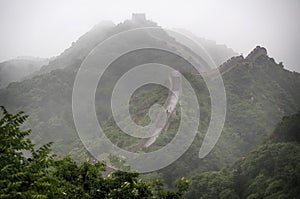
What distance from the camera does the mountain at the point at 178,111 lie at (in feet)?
138

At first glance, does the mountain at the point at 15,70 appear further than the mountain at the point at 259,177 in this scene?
Yes

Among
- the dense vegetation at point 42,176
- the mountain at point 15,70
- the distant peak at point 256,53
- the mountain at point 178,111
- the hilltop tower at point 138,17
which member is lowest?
the dense vegetation at point 42,176

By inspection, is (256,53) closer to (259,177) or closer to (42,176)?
(259,177)

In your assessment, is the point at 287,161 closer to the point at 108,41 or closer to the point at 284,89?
the point at 284,89

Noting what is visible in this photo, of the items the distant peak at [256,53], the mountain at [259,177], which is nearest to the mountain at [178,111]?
the distant peak at [256,53]

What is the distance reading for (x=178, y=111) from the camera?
4584cm

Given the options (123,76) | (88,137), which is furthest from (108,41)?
(88,137)

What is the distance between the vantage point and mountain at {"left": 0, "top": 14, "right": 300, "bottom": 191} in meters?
42.1

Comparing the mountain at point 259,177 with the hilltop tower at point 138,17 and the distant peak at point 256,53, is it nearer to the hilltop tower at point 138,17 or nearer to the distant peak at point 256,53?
the distant peak at point 256,53

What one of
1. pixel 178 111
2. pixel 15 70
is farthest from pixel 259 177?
pixel 15 70

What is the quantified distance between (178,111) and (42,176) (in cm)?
4018

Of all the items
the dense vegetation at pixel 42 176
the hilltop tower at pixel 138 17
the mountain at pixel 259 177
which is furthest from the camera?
the hilltop tower at pixel 138 17

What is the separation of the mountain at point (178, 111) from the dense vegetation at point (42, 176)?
2609 centimetres

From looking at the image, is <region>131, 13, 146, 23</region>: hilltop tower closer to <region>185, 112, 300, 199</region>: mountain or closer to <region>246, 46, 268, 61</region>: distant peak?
<region>246, 46, 268, 61</region>: distant peak
